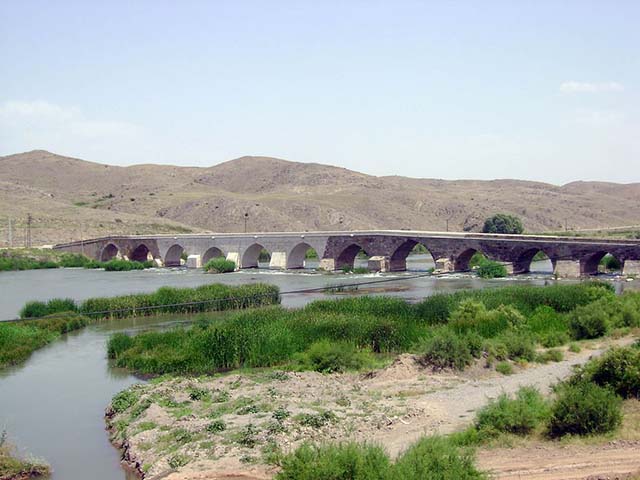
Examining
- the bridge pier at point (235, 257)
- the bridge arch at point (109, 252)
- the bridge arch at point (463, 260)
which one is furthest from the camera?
the bridge arch at point (109, 252)

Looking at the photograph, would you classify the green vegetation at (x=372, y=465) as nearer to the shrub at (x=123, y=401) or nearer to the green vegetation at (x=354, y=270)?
the shrub at (x=123, y=401)

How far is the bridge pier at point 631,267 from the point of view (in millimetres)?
37100

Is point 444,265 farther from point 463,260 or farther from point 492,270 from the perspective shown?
point 492,270

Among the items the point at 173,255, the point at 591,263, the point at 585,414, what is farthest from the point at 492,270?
the point at 585,414

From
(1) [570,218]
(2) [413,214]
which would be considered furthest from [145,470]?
(1) [570,218]

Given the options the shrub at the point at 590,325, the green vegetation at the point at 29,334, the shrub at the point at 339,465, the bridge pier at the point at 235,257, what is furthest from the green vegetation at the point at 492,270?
the shrub at the point at 339,465

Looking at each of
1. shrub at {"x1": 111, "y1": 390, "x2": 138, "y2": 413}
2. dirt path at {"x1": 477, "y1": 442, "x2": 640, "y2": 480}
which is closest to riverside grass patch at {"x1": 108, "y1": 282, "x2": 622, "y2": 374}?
shrub at {"x1": 111, "y1": 390, "x2": 138, "y2": 413}

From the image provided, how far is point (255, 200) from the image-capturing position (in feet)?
321

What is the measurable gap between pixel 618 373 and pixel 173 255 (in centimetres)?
5239

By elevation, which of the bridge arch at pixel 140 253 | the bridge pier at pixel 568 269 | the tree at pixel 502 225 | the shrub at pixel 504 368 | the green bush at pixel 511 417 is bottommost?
the shrub at pixel 504 368

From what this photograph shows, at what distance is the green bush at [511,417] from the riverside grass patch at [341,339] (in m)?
4.57

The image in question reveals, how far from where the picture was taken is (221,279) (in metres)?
44.9

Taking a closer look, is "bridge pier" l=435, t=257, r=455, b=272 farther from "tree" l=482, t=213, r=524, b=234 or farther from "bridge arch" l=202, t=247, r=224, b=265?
"tree" l=482, t=213, r=524, b=234

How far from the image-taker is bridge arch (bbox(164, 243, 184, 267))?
6091cm
